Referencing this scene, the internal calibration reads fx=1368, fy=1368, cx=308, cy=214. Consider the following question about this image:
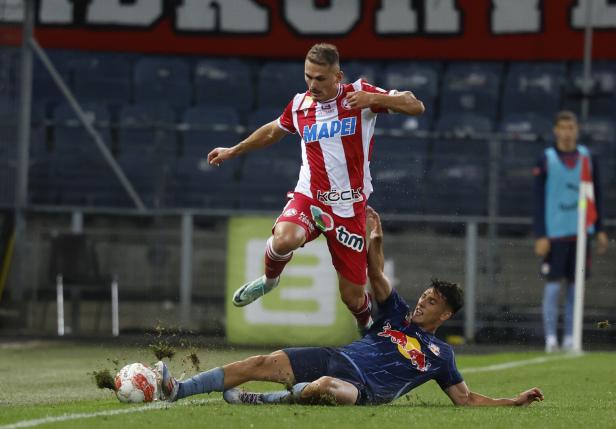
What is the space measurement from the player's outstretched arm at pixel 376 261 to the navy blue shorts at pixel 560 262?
248 inches

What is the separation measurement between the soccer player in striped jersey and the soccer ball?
181 centimetres

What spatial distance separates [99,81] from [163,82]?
995 millimetres

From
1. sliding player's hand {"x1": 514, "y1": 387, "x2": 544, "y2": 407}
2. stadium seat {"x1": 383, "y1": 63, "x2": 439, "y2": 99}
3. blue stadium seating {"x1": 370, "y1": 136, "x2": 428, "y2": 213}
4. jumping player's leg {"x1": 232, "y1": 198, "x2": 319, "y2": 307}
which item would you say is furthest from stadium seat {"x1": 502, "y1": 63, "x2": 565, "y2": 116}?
sliding player's hand {"x1": 514, "y1": 387, "x2": 544, "y2": 407}

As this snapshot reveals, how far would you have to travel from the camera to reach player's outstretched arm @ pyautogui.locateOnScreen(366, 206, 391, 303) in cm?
893

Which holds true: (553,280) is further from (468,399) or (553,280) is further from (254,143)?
(468,399)

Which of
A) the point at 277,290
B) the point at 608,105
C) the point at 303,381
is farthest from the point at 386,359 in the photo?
the point at 608,105

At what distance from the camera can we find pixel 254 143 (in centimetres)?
1035

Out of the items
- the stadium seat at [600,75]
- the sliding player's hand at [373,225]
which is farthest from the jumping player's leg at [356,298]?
the stadium seat at [600,75]

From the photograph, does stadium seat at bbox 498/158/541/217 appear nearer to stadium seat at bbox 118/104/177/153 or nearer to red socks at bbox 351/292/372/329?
stadium seat at bbox 118/104/177/153

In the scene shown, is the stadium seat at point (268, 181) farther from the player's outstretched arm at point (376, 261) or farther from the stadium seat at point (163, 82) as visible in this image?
the player's outstretched arm at point (376, 261)

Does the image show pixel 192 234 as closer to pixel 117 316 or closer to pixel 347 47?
pixel 117 316

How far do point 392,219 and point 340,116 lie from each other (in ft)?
23.8

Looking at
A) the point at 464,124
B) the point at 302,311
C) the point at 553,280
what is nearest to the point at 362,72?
the point at 464,124

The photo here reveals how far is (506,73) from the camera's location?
21625 millimetres
